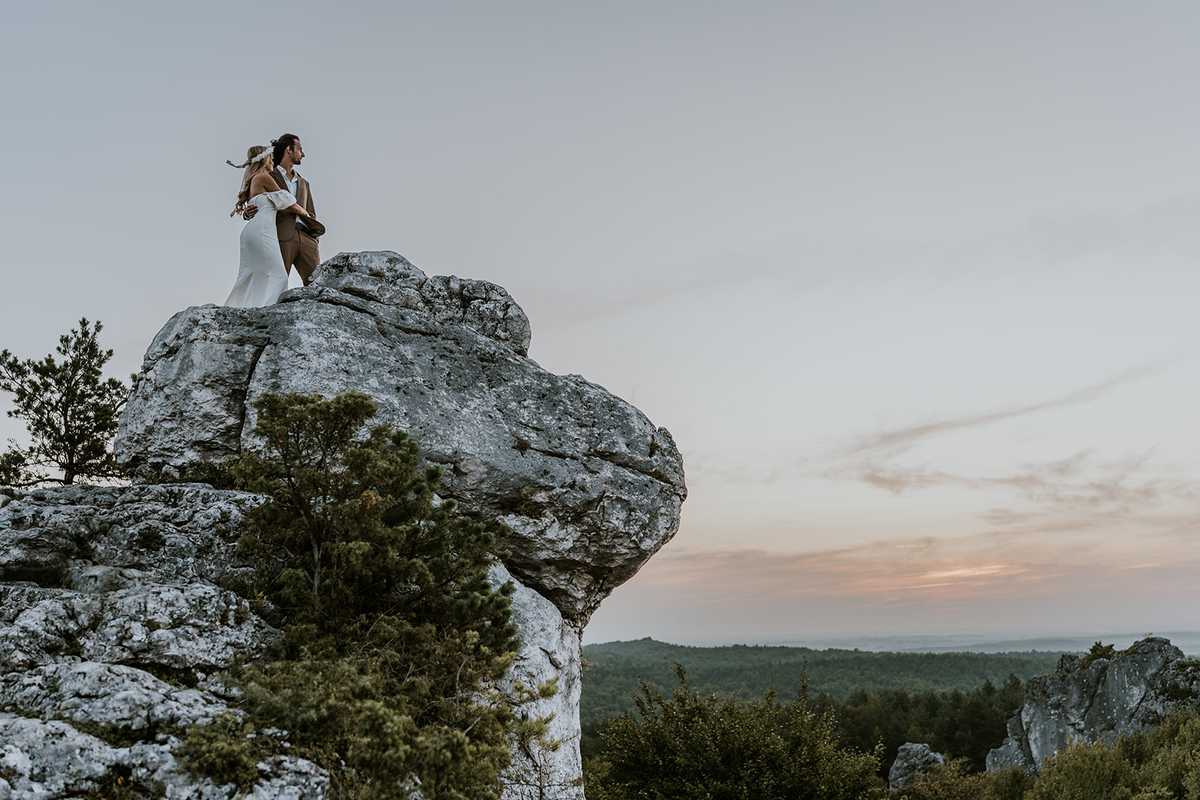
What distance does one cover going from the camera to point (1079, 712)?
113 ft

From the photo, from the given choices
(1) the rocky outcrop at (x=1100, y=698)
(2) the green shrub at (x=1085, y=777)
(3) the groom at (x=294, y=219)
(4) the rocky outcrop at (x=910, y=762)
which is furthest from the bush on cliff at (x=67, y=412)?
(4) the rocky outcrop at (x=910, y=762)

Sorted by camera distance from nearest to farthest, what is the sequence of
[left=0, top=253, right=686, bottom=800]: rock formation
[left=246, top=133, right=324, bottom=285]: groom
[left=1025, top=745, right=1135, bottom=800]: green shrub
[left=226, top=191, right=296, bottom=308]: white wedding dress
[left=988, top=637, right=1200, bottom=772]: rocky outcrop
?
[left=0, top=253, right=686, bottom=800]: rock formation
[left=226, top=191, right=296, bottom=308]: white wedding dress
[left=246, top=133, right=324, bottom=285]: groom
[left=1025, top=745, right=1135, bottom=800]: green shrub
[left=988, top=637, right=1200, bottom=772]: rocky outcrop

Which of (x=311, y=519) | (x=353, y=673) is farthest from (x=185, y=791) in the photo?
(x=311, y=519)

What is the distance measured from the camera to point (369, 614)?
806cm

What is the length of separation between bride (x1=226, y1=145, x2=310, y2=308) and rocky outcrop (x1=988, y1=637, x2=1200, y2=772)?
28894 mm

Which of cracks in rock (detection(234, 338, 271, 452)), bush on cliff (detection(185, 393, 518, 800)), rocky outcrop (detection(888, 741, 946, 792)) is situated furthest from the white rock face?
rocky outcrop (detection(888, 741, 946, 792))

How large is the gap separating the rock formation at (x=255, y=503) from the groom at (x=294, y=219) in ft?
5.14

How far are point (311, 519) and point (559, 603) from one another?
500 cm

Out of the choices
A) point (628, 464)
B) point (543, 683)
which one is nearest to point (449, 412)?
point (628, 464)

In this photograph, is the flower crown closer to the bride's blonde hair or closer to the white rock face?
the bride's blonde hair

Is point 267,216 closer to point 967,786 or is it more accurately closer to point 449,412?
point 449,412

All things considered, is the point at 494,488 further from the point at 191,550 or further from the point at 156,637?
the point at 156,637

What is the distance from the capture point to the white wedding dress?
13422 mm

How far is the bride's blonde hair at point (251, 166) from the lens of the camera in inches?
542
